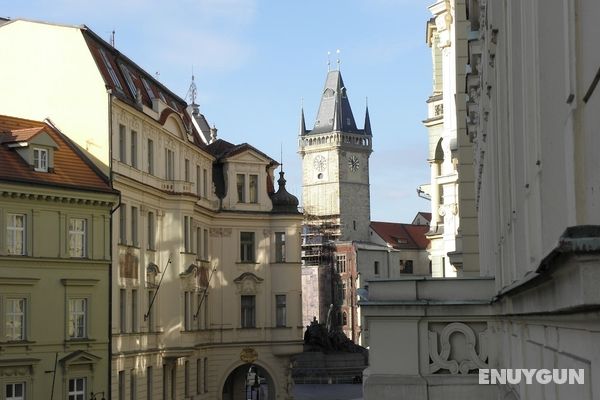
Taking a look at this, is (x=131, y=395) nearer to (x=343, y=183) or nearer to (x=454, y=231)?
(x=454, y=231)

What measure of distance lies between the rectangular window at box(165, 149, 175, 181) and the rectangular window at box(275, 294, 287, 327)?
30.2 feet

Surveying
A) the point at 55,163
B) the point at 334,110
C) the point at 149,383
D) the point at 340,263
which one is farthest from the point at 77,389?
the point at 334,110

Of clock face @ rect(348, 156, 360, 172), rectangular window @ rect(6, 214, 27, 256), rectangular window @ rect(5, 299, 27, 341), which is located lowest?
rectangular window @ rect(5, 299, 27, 341)

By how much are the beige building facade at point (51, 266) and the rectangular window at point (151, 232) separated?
3.91 meters

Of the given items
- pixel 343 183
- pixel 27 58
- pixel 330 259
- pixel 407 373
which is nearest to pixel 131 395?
pixel 27 58

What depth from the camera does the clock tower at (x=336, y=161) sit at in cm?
15050

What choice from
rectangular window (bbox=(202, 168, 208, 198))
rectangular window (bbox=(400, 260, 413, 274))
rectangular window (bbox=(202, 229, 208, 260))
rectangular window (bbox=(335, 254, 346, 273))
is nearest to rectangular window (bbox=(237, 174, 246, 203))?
rectangular window (bbox=(202, 168, 208, 198))

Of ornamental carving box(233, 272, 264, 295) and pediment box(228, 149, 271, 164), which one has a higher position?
pediment box(228, 149, 271, 164)

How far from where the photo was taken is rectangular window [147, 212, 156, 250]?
37.4m

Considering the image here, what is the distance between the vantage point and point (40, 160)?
3192 cm

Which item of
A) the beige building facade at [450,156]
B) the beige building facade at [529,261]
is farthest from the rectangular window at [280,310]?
the beige building facade at [529,261]

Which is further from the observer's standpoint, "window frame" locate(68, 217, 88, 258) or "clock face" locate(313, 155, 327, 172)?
"clock face" locate(313, 155, 327, 172)

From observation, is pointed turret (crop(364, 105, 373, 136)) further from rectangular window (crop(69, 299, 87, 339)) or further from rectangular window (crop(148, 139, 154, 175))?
rectangular window (crop(69, 299, 87, 339))

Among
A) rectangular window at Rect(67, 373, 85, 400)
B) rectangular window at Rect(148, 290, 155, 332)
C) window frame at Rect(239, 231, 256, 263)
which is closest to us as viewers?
rectangular window at Rect(67, 373, 85, 400)
